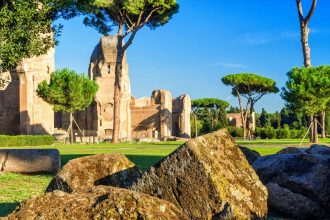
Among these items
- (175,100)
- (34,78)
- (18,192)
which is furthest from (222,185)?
(175,100)

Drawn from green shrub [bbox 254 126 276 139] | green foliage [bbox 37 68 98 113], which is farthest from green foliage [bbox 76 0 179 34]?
green shrub [bbox 254 126 276 139]

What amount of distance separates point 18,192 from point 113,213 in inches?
232

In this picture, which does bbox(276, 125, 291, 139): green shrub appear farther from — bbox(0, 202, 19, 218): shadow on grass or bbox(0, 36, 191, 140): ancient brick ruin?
bbox(0, 202, 19, 218): shadow on grass

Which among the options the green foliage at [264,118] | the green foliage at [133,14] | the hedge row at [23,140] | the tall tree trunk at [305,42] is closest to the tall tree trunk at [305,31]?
the tall tree trunk at [305,42]

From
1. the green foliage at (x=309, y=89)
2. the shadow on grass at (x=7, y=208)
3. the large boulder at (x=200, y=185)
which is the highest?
the green foliage at (x=309, y=89)

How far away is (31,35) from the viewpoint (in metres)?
13.2

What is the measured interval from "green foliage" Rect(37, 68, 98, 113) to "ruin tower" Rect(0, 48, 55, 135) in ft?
19.2

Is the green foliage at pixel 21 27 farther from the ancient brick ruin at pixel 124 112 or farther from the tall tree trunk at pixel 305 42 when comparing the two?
the ancient brick ruin at pixel 124 112

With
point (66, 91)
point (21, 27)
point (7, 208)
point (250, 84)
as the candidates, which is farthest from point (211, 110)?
point (7, 208)

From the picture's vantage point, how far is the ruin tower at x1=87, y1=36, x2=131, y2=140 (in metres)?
51.5

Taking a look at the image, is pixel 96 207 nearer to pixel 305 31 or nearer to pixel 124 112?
pixel 305 31

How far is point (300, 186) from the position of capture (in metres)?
5.74

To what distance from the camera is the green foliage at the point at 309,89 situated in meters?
28.1

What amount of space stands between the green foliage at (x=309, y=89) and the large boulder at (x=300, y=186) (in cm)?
2297
